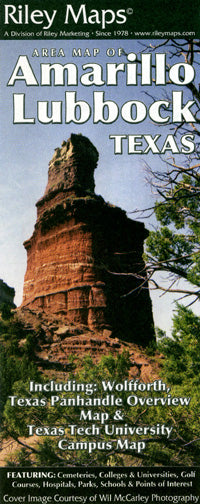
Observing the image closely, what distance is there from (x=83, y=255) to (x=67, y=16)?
20.7 meters

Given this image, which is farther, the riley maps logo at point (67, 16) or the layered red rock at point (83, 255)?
the layered red rock at point (83, 255)

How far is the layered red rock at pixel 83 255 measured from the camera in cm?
2631

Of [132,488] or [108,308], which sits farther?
[108,308]

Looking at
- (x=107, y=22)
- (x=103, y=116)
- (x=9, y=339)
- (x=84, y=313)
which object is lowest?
(x=9, y=339)

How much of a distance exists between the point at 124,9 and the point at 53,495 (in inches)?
410

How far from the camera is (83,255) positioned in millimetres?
27844

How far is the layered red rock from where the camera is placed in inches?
1036

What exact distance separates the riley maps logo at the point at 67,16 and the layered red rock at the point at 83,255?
683 inches

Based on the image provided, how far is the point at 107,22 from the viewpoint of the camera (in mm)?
7906

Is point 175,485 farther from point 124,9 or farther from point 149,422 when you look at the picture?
point 124,9

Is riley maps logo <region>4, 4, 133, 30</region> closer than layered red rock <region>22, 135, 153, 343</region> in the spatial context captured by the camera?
Yes

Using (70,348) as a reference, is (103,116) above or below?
above

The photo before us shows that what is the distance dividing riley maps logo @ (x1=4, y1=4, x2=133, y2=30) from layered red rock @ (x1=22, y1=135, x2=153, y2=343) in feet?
56.9

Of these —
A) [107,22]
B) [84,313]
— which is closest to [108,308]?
[84,313]
